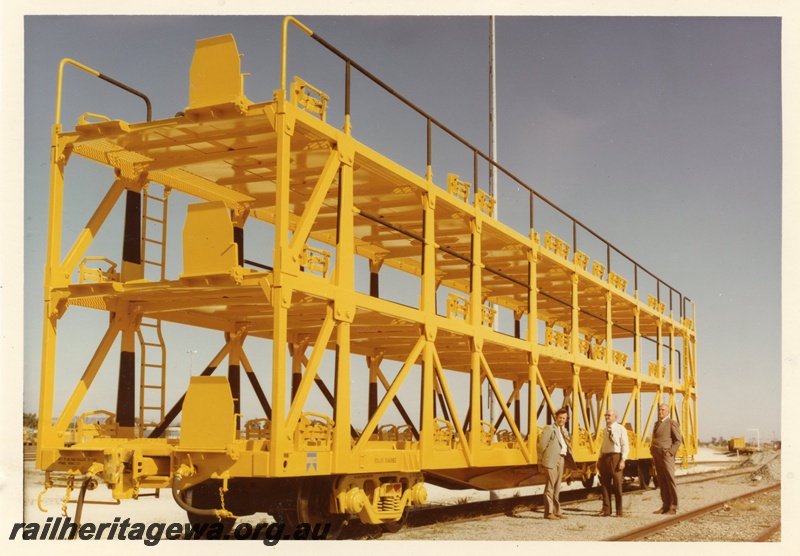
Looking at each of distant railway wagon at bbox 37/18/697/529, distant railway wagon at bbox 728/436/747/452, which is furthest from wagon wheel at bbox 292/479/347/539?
distant railway wagon at bbox 728/436/747/452

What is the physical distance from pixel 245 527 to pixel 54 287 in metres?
4.52

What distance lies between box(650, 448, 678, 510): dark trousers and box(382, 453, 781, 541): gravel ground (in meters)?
0.49

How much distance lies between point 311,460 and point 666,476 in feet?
27.3

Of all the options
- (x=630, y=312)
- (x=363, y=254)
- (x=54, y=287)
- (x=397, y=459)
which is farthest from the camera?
(x=630, y=312)

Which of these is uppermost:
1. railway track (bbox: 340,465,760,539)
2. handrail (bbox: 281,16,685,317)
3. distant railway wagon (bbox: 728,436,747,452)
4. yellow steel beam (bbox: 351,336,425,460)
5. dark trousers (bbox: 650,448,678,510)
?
handrail (bbox: 281,16,685,317)

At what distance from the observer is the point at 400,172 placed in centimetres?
1549

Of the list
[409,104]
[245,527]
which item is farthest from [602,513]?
[409,104]

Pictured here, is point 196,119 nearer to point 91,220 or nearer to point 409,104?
point 91,220

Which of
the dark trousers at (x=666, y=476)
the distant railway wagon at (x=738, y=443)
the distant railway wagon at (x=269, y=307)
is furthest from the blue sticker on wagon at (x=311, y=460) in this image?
the distant railway wagon at (x=738, y=443)

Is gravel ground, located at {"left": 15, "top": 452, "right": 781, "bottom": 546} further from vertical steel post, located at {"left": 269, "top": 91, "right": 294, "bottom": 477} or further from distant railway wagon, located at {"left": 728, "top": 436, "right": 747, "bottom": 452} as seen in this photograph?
distant railway wagon, located at {"left": 728, "top": 436, "right": 747, "bottom": 452}

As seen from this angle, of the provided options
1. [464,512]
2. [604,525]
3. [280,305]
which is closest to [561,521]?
[604,525]

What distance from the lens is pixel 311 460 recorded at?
1273 cm

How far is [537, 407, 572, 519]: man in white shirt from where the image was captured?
17.3m

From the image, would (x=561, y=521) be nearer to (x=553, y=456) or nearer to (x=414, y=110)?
(x=553, y=456)
